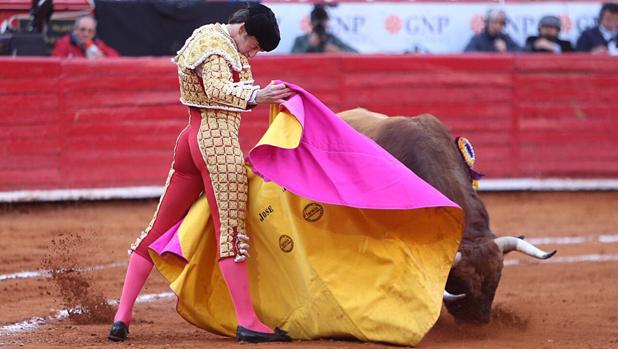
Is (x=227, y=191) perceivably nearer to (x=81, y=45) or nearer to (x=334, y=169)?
(x=334, y=169)

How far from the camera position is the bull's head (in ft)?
16.1

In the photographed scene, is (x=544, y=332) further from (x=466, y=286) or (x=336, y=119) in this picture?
(x=336, y=119)

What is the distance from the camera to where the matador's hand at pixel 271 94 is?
14.0ft

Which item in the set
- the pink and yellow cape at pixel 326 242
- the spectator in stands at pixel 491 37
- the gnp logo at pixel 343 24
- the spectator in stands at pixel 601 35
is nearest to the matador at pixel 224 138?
the pink and yellow cape at pixel 326 242

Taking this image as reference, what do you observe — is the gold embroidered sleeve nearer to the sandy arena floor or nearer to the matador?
the matador

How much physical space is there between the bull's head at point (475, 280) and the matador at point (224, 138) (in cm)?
82

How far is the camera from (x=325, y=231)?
4629 mm

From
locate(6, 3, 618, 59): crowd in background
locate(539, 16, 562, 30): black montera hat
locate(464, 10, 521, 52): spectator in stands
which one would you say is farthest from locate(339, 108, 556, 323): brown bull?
locate(539, 16, 562, 30): black montera hat

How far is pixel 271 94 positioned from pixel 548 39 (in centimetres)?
607

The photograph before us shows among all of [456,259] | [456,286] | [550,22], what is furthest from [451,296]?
[550,22]

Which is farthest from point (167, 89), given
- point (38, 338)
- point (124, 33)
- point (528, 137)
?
point (38, 338)

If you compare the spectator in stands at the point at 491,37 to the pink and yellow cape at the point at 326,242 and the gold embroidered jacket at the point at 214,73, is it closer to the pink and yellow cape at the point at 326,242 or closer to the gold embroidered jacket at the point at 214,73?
the pink and yellow cape at the point at 326,242

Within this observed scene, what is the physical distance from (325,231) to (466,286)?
706 mm

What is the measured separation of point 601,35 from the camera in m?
10.1
